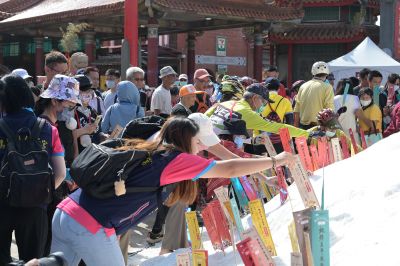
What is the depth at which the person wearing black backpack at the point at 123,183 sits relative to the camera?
8.60 feet

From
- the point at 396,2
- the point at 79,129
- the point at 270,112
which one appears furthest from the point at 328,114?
the point at 396,2

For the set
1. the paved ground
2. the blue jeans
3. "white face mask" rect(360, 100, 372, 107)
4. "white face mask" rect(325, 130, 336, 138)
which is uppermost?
"white face mask" rect(360, 100, 372, 107)

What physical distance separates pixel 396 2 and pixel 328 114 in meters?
11.9

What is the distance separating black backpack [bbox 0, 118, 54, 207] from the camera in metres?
3.09

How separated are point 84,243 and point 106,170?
15.2 inches

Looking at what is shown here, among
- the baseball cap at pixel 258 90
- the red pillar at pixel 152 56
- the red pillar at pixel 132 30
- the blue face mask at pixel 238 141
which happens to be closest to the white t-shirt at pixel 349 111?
the baseball cap at pixel 258 90

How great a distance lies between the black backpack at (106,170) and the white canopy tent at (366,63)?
11442 millimetres

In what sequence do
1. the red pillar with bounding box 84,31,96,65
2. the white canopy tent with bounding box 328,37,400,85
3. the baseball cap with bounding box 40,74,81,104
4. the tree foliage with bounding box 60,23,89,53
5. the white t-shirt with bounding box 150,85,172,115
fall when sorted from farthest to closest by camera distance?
1. the red pillar with bounding box 84,31,96,65
2. the tree foliage with bounding box 60,23,89,53
3. the white canopy tent with bounding box 328,37,400,85
4. the white t-shirt with bounding box 150,85,172,115
5. the baseball cap with bounding box 40,74,81,104

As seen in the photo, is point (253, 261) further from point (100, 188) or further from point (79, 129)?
point (79, 129)

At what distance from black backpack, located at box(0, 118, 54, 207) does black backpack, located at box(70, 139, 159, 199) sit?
1.83 ft

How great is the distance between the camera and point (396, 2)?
16109 mm

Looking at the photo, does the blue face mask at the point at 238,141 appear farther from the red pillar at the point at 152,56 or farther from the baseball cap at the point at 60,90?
the red pillar at the point at 152,56

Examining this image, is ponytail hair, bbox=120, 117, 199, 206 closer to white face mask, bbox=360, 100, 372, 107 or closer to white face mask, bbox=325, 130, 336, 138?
white face mask, bbox=325, 130, 336, 138

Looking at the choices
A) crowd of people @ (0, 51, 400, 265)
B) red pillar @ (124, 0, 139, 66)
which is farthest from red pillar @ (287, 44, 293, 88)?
crowd of people @ (0, 51, 400, 265)
